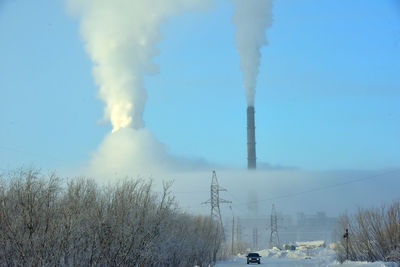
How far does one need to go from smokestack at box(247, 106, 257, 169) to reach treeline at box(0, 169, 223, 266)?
6501cm

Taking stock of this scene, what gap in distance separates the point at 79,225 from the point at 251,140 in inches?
3062

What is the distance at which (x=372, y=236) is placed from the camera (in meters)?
53.5

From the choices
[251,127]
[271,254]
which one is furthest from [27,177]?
[271,254]

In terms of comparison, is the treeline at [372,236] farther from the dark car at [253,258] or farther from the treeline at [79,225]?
the treeline at [79,225]

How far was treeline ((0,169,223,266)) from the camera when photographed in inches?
921

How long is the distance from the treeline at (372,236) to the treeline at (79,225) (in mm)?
23573

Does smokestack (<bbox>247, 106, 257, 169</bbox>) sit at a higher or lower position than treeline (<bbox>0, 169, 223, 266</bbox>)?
higher

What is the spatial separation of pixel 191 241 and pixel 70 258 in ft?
77.4

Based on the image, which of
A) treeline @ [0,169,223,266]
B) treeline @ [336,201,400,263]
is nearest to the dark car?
treeline @ [336,201,400,263]

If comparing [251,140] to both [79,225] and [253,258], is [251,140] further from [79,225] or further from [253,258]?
[79,225]

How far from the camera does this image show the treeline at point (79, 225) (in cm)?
2339

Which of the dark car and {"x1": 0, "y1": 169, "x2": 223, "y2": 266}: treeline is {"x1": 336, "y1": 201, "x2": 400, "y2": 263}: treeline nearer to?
the dark car

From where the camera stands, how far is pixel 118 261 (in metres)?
27.8

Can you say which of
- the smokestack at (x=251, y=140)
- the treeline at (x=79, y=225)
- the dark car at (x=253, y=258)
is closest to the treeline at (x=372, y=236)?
the dark car at (x=253, y=258)
